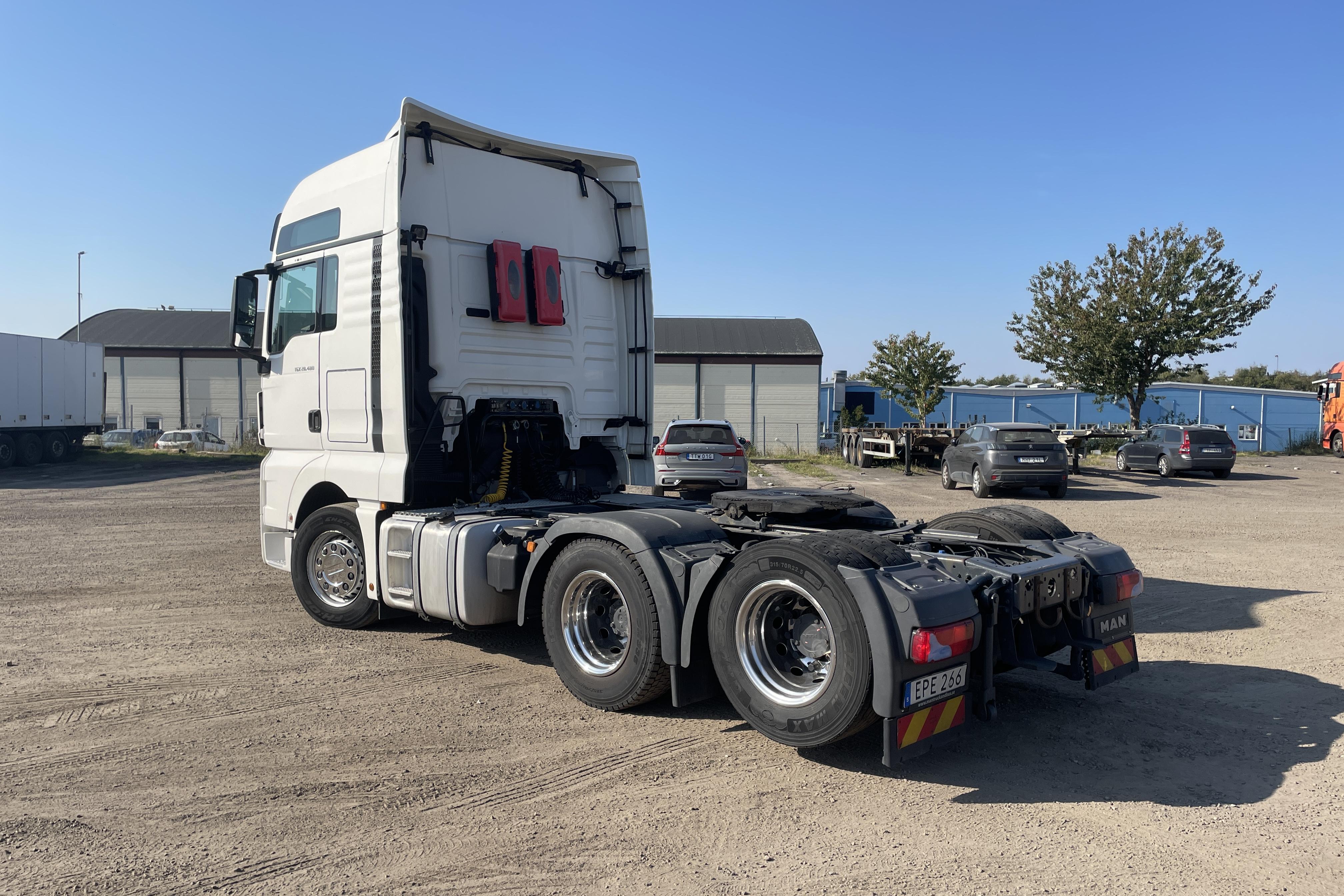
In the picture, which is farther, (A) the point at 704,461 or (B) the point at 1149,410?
(B) the point at 1149,410

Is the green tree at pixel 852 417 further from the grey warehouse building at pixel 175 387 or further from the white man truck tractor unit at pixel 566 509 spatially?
the white man truck tractor unit at pixel 566 509

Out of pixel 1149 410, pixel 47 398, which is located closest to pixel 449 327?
pixel 47 398

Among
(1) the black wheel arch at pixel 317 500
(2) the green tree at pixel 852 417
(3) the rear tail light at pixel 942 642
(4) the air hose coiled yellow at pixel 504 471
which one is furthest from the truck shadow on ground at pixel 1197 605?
(2) the green tree at pixel 852 417

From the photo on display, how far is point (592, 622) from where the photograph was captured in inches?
212

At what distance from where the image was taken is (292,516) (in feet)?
24.9

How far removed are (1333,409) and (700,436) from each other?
3207 centimetres

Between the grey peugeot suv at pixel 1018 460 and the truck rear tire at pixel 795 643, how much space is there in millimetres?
15851

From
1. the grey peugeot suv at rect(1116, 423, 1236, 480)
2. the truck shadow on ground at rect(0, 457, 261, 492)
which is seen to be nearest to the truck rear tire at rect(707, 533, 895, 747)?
the truck shadow on ground at rect(0, 457, 261, 492)

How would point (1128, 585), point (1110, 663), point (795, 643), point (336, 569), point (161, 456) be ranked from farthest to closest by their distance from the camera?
1. point (161, 456)
2. point (336, 569)
3. point (1128, 585)
4. point (1110, 663)
5. point (795, 643)

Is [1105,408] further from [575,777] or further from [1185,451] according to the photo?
[575,777]

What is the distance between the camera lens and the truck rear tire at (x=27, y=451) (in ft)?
94.3

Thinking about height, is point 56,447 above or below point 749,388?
below

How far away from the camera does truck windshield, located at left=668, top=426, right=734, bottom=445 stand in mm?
15555

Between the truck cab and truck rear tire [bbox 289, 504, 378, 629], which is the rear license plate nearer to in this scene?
the truck cab
